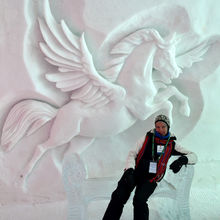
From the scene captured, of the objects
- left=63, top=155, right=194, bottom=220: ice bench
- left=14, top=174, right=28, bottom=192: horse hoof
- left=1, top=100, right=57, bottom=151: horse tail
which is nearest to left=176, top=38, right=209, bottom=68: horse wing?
left=63, top=155, right=194, bottom=220: ice bench

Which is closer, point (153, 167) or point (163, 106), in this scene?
point (153, 167)

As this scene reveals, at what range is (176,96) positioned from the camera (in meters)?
3.01

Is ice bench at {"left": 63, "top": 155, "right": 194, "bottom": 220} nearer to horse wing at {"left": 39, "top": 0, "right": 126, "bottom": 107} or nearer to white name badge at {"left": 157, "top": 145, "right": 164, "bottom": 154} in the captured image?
white name badge at {"left": 157, "top": 145, "right": 164, "bottom": 154}

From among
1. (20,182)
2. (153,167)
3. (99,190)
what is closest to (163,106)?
(153,167)

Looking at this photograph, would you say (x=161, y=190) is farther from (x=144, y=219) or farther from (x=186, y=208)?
(x=144, y=219)

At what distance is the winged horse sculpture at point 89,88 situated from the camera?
2.61m

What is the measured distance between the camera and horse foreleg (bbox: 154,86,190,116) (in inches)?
115

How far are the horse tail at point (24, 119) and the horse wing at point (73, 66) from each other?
24cm

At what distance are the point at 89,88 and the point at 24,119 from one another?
1.98 feet

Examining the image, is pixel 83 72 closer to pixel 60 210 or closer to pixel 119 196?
pixel 119 196

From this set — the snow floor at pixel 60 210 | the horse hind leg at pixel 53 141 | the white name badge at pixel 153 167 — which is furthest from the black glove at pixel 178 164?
the horse hind leg at pixel 53 141

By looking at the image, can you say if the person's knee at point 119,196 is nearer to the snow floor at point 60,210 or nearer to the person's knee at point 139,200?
the person's knee at point 139,200

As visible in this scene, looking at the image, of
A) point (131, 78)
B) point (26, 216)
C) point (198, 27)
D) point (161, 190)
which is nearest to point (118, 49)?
point (131, 78)

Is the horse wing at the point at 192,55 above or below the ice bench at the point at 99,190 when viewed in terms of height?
above
